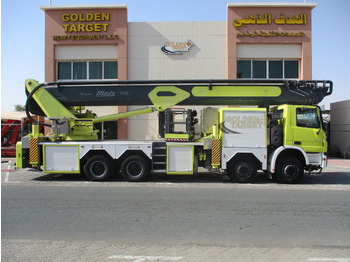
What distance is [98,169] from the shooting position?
10.5 meters

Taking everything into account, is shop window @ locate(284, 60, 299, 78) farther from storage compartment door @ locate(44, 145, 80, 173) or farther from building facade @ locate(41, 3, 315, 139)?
storage compartment door @ locate(44, 145, 80, 173)

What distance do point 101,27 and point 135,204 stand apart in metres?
14.7

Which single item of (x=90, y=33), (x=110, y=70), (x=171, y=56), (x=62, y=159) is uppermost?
(x=90, y=33)

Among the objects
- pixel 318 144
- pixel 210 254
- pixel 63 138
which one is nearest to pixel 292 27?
pixel 318 144

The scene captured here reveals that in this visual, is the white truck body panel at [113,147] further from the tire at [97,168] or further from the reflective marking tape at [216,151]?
the reflective marking tape at [216,151]

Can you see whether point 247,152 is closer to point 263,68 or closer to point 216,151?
point 216,151

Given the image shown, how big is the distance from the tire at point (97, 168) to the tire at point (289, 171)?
5.70 metres

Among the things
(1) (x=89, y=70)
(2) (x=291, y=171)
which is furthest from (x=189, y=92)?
(1) (x=89, y=70)

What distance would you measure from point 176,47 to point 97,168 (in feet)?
35.3

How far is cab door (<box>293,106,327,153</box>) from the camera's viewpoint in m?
9.99

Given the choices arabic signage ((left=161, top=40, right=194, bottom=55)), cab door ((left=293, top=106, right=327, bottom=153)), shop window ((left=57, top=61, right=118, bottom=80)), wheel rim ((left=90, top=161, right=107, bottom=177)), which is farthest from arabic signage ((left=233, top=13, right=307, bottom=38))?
wheel rim ((left=90, top=161, right=107, bottom=177))

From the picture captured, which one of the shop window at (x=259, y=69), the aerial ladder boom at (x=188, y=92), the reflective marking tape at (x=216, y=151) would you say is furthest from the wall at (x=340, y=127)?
the reflective marking tape at (x=216, y=151)

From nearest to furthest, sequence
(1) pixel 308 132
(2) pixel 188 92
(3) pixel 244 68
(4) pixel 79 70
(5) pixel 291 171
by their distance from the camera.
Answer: (5) pixel 291 171, (1) pixel 308 132, (2) pixel 188 92, (3) pixel 244 68, (4) pixel 79 70

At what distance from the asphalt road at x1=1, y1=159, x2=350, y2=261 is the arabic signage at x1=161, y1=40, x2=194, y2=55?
11.1 metres
